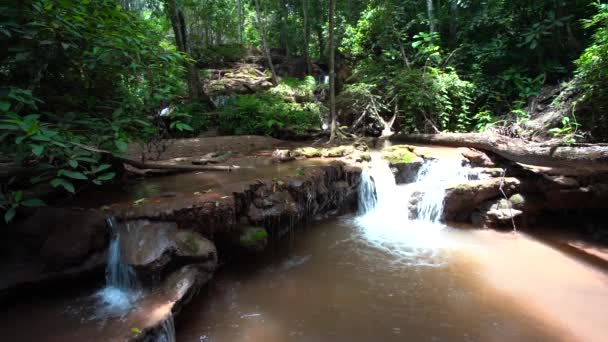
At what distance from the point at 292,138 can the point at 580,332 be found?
339 inches

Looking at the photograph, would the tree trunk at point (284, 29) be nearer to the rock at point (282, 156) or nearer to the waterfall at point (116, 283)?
the rock at point (282, 156)

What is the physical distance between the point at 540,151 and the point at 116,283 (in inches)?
288

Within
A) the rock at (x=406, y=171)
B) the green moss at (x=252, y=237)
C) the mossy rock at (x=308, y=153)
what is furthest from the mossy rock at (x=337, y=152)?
the green moss at (x=252, y=237)

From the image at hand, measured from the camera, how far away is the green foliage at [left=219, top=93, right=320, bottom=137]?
1077cm

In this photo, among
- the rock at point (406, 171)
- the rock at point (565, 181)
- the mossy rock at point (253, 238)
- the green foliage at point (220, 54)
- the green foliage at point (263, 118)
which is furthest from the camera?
the green foliage at point (220, 54)

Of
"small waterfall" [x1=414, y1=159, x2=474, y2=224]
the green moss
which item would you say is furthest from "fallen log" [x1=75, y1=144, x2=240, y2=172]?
"small waterfall" [x1=414, y1=159, x2=474, y2=224]

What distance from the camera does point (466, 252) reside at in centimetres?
548

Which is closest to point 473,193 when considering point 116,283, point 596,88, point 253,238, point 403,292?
point 403,292

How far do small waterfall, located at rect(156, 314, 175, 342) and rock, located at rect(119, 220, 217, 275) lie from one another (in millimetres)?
673

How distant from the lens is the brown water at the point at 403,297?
3.57 metres

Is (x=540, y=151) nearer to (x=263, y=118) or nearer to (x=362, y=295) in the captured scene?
(x=362, y=295)

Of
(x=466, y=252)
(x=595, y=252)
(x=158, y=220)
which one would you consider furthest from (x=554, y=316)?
(x=158, y=220)

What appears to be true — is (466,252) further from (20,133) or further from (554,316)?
(20,133)

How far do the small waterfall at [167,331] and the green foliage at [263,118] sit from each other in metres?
7.91
